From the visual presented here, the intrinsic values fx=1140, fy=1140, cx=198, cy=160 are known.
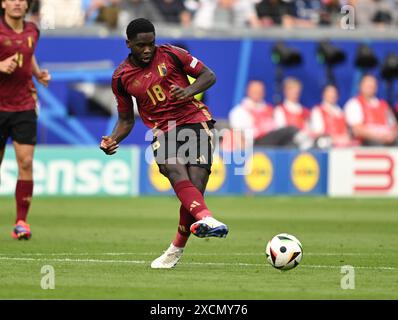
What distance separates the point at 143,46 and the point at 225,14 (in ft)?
54.9

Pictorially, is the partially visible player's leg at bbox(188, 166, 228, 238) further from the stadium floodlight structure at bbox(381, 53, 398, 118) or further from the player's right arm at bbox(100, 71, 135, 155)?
the stadium floodlight structure at bbox(381, 53, 398, 118)

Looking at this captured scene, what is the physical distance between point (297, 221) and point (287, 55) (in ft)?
33.1

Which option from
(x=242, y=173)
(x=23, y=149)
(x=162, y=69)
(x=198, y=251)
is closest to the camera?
(x=162, y=69)

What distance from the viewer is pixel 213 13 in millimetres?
27219

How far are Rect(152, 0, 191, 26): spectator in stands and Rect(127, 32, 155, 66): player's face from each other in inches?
632

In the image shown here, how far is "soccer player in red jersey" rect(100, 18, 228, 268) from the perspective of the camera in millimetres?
10836

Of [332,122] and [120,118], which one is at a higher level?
[332,122]

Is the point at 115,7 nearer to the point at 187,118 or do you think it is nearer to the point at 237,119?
the point at 237,119

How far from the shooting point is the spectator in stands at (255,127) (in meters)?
24.5

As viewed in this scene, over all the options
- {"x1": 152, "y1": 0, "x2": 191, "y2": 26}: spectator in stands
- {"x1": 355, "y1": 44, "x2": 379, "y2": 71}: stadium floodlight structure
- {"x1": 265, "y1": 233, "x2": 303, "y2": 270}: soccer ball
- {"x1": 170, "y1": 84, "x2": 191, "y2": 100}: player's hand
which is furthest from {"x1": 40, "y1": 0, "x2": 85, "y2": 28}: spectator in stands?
{"x1": 265, "y1": 233, "x2": 303, "y2": 270}: soccer ball

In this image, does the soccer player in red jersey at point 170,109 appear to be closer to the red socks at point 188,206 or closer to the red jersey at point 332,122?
the red socks at point 188,206

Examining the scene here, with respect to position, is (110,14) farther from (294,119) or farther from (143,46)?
(143,46)

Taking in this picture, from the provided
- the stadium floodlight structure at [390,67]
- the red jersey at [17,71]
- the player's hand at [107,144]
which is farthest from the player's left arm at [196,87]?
the stadium floodlight structure at [390,67]

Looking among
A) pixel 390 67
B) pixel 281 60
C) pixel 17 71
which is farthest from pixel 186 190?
pixel 390 67
